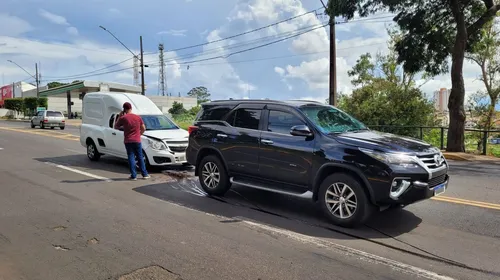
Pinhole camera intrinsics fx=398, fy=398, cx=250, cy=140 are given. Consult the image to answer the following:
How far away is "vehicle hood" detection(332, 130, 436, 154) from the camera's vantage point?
526 centimetres

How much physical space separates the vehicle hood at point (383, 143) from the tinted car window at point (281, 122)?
2.66 ft

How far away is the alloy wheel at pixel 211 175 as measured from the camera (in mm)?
7281

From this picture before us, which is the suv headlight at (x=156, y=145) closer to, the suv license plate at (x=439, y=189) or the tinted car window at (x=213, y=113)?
the tinted car window at (x=213, y=113)

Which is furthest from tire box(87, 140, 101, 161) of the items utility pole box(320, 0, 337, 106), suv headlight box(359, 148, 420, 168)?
utility pole box(320, 0, 337, 106)

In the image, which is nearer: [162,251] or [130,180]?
[162,251]

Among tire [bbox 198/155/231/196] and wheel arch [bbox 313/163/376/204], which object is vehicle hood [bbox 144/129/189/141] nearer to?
tire [bbox 198/155/231/196]

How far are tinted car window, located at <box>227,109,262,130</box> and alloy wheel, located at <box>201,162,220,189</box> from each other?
892mm

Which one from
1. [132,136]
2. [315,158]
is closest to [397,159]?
[315,158]

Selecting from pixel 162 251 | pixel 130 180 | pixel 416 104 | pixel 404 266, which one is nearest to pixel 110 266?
pixel 162 251

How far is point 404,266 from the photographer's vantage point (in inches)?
163

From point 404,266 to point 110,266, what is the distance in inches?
121

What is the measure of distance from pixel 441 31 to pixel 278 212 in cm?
1403

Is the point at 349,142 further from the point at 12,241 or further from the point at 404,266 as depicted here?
the point at 12,241

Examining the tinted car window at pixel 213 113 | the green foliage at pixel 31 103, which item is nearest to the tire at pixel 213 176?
the tinted car window at pixel 213 113
